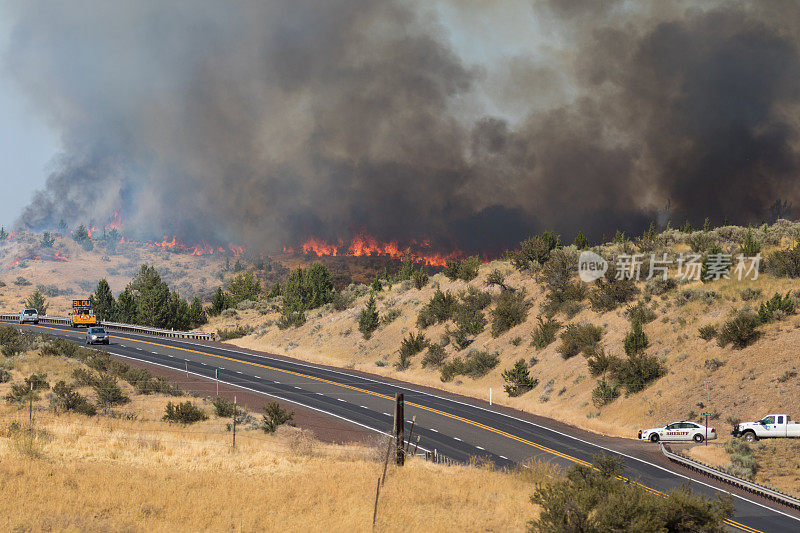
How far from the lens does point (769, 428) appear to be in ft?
105

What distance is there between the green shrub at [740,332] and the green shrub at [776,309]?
505 millimetres

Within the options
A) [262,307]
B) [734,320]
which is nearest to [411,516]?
[734,320]

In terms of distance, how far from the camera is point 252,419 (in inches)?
1459

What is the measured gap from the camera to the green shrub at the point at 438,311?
218ft

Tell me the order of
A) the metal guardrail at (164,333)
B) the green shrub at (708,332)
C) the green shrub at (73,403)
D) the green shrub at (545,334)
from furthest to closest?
the metal guardrail at (164,333)
the green shrub at (545,334)
the green shrub at (708,332)
the green shrub at (73,403)

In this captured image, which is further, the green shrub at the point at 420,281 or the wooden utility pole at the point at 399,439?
the green shrub at the point at 420,281

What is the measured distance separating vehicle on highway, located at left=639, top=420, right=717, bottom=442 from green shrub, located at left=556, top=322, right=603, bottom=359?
11.9m

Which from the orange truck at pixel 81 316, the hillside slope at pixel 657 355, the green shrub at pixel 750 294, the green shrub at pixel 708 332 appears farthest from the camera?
the orange truck at pixel 81 316

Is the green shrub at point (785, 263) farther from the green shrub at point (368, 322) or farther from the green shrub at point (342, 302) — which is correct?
the green shrub at point (342, 302)

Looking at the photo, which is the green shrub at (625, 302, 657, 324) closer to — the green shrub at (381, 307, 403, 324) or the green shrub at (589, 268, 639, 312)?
the green shrub at (589, 268, 639, 312)

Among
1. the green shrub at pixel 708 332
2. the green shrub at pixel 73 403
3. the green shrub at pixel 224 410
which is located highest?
the green shrub at pixel 708 332

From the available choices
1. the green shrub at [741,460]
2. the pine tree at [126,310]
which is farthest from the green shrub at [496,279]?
the pine tree at [126,310]

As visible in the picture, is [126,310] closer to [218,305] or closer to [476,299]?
[218,305]

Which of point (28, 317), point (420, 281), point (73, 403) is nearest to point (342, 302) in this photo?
point (420, 281)
